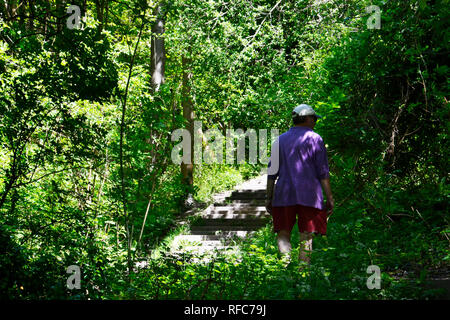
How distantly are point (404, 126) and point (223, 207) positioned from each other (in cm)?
861

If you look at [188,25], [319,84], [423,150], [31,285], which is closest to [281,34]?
[188,25]

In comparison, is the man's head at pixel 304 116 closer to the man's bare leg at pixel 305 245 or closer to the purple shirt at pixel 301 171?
the purple shirt at pixel 301 171

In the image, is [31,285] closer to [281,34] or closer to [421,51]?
[421,51]

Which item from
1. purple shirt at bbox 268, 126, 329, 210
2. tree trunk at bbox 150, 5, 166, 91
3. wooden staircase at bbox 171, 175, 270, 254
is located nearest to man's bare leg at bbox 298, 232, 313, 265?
purple shirt at bbox 268, 126, 329, 210

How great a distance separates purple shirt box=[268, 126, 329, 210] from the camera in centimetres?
488

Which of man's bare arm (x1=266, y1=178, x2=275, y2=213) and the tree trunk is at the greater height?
the tree trunk

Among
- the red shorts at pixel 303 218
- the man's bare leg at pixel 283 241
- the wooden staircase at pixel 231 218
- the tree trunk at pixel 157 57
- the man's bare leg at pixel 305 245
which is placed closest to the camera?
the man's bare leg at pixel 305 245

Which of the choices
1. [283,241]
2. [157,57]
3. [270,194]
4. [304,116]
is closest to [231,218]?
[157,57]

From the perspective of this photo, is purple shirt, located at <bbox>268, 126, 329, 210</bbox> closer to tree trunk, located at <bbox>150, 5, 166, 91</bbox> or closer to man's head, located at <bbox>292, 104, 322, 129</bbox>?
man's head, located at <bbox>292, 104, 322, 129</bbox>

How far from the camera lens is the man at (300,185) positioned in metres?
4.87

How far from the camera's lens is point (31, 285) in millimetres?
3924

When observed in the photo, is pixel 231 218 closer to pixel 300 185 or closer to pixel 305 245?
pixel 300 185

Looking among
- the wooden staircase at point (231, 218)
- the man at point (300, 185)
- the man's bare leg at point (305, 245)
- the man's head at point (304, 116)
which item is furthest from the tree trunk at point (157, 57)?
the man's bare leg at point (305, 245)

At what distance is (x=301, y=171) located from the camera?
494cm
